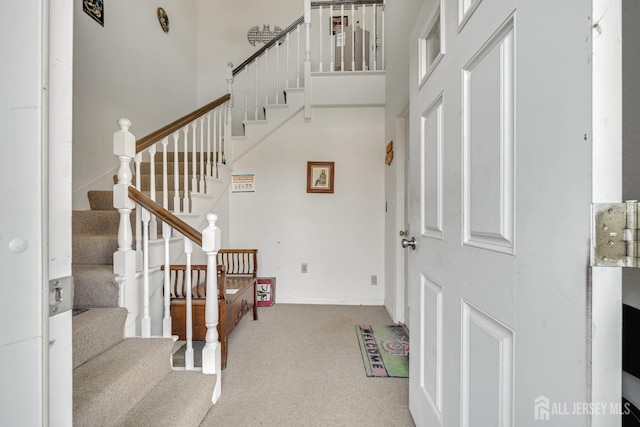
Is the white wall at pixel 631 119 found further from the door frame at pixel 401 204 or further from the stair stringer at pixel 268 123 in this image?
the stair stringer at pixel 268 123

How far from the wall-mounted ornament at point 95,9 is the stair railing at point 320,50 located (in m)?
1.18

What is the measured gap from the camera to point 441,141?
960 millimetres

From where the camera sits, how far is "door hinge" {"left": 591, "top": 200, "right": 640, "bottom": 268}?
0.36 metres

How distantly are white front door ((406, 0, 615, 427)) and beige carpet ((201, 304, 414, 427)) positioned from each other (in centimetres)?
54

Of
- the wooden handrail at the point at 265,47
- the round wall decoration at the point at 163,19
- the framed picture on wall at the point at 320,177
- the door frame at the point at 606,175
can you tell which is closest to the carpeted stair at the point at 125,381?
the door frame at the point at 606,175

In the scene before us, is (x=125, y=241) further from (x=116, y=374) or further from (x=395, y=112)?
(x=395, y=112)

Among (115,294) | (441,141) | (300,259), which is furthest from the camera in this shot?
(300,259)

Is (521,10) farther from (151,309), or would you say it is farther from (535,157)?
(151,309)

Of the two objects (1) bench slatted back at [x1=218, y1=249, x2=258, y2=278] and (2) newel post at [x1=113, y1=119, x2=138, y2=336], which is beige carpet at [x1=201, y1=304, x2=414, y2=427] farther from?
(2) newel post at [x1=113, y1=119, x2=138, y2=336]

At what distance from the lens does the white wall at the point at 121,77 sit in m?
2.29

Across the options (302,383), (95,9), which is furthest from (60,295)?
(95,9)

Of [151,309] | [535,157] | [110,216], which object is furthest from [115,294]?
[535,157]

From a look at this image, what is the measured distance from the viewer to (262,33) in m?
3.87

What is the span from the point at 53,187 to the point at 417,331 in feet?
4.31
